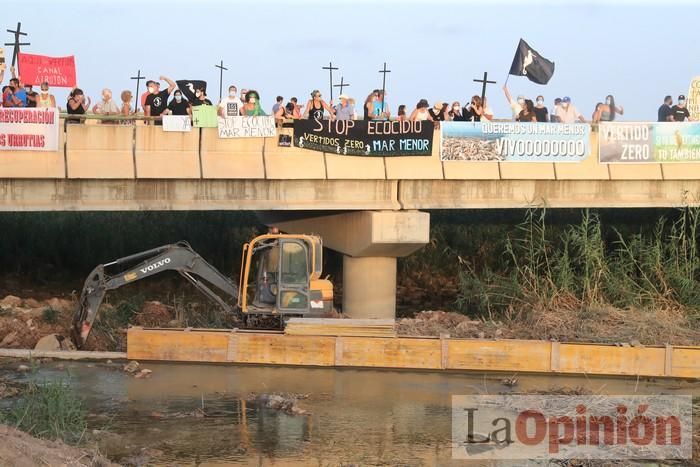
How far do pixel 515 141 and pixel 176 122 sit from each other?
278 inches

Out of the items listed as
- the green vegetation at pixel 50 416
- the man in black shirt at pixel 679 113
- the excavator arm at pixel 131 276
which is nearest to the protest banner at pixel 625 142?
the man in black shirt at pixel 679 113

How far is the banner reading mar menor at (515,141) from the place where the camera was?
21219 millimetres

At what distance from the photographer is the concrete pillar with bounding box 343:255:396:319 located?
2195 centimetres

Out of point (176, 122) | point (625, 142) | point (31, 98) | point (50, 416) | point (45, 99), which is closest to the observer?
point (50, 416)

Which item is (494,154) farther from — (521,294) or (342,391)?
(342,391)

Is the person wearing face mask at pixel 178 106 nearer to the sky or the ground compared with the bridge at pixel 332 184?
nearer to the sky

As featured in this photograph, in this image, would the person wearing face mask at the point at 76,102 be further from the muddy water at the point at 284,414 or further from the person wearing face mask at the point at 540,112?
the person wearing face mask at the point at 540,112

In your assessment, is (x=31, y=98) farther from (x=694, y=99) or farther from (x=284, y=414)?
(x=694, y=99)

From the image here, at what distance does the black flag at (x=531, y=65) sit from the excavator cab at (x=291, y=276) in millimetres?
8391

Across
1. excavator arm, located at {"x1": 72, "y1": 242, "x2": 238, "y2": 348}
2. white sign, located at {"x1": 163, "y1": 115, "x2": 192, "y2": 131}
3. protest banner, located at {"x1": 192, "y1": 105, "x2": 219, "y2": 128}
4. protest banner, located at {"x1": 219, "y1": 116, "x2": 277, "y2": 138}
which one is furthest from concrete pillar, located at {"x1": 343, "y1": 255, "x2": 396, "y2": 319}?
Result: white sign, located at {"x1": 163, "y1": 115, "x2": 192, "y2": 131}

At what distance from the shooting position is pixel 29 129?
19.2 metres

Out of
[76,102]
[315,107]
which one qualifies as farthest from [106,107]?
[315,107]

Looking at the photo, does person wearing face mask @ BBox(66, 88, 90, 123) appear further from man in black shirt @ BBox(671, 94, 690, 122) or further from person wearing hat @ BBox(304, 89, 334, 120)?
man in black shirt @ BBox(671, 94, 690, 122)

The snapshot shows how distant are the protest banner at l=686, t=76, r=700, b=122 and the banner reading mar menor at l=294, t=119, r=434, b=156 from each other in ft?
22.5
